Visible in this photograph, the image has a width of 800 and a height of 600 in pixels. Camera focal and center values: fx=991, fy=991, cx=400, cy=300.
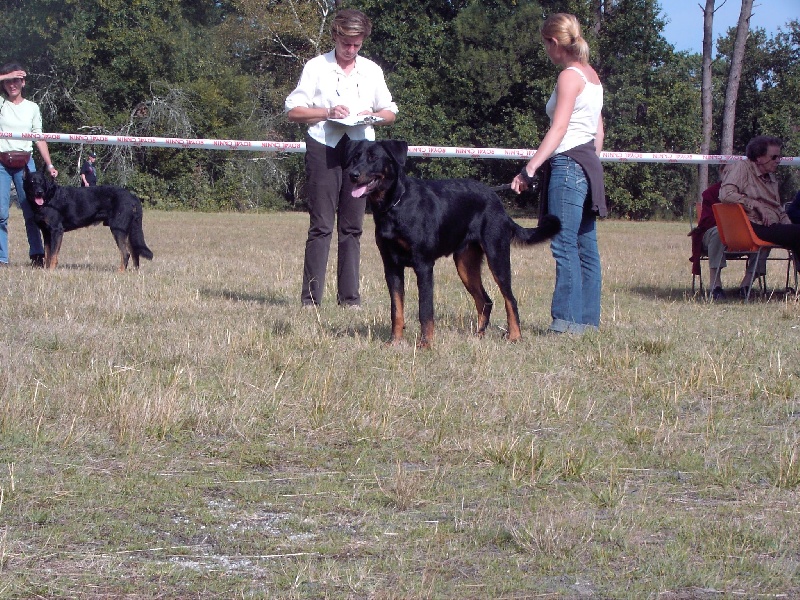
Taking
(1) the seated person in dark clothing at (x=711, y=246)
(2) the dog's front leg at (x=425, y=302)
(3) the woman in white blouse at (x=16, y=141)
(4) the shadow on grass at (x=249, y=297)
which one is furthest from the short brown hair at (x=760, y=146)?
(3) the woman in white blouse at (x=16, y=141)

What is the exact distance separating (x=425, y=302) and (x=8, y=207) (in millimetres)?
6249

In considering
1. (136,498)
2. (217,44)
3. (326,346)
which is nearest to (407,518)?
(136,498)

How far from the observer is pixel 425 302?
591cm

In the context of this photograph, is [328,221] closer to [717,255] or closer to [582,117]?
[582,117]

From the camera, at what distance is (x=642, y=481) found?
351 cm

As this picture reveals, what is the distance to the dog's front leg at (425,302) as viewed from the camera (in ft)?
19.4

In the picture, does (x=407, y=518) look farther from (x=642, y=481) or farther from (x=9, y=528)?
(x=9, y=528)

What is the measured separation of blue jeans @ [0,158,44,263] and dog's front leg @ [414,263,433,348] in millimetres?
6204

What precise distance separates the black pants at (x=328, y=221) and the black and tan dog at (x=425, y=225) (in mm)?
1431

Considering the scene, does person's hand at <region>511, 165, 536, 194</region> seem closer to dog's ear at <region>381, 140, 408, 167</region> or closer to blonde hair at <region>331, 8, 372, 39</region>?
dog's ear at <region>381, 140, 408, 167</region>

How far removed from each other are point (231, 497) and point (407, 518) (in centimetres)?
61

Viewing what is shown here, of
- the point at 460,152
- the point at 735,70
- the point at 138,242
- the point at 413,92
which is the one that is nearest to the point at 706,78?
the point at 735,70

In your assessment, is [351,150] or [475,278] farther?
[475,278]

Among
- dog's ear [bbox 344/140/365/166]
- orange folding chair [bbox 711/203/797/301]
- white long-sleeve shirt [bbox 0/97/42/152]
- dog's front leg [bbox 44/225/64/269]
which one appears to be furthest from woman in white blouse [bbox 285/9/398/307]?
white long-sleeve shirt [bbox 0/97/42/152]
